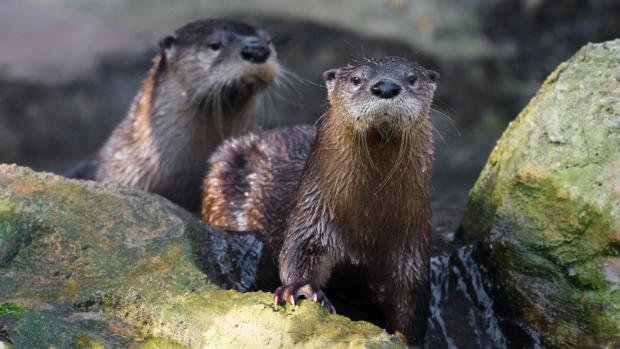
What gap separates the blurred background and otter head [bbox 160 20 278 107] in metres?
1.81

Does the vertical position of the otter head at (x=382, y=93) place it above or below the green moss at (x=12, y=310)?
above

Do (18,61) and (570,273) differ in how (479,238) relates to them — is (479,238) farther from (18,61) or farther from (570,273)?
(18,61)

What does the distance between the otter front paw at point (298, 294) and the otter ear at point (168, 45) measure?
8.69ft

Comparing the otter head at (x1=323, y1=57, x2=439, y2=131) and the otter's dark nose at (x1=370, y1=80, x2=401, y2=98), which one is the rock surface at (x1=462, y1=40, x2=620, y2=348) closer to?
the otter head at (x1=323, y1=57, x2=439, y2=131)

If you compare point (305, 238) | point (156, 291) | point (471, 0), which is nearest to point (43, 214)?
point (156, 291)

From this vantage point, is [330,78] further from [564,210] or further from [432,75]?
[564,210]

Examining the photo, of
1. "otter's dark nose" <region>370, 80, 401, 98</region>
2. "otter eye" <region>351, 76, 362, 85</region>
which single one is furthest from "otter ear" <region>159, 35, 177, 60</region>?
"otter's dark nose" <region>370, 80, 401, 98</region>

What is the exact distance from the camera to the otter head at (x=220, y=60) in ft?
17.8

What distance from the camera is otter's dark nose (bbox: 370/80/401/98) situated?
3.32 meters

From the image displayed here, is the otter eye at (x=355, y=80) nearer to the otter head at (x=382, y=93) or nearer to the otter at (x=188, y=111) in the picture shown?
the otter head at (x=382, y=93)

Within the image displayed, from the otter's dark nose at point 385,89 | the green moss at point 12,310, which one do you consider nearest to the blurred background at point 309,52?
the otter's dark nose at point 385,89

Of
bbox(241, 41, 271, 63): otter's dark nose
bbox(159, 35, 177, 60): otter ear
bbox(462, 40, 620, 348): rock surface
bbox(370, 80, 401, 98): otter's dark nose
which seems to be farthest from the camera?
bbox(159, 35, 177, 60): otter ear

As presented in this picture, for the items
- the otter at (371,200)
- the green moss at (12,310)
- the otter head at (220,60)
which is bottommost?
the green moss at (12,310)

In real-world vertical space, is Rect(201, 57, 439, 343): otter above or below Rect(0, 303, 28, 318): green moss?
above
